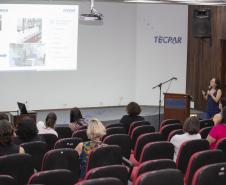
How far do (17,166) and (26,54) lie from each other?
23.9 feet

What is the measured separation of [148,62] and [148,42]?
1.95 ft

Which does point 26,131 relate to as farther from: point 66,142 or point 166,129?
point 166,129

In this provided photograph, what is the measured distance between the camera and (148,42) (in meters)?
13.3

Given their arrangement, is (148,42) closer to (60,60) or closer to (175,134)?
(60,60)

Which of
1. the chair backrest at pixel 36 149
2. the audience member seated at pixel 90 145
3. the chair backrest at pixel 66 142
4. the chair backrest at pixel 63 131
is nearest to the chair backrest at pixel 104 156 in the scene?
the audience member seated at pixel 90 145

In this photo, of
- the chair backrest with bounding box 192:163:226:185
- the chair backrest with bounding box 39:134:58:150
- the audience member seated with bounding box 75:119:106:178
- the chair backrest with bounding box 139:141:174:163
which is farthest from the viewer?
the chair backrest with bounding box 39:134:58:150

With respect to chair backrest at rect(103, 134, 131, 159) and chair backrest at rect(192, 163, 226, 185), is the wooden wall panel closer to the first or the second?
chair backrest at rect(103, 134, 131, 159)

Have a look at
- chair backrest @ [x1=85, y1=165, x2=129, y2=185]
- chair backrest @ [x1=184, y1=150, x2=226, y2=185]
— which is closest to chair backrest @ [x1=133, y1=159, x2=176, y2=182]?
chair backrest @ [x1=85, y1=165, x2=129, y2=185]

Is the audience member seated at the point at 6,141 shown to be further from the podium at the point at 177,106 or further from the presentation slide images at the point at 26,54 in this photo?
the presentation slide images at the point at 26,54

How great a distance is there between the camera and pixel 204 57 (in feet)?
42.2

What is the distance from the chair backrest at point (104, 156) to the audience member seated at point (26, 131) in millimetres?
1102

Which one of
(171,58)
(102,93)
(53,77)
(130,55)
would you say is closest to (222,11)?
(171,58)

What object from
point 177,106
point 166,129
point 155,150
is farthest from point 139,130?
point 177,106

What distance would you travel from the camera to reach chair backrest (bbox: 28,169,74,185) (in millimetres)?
3869
